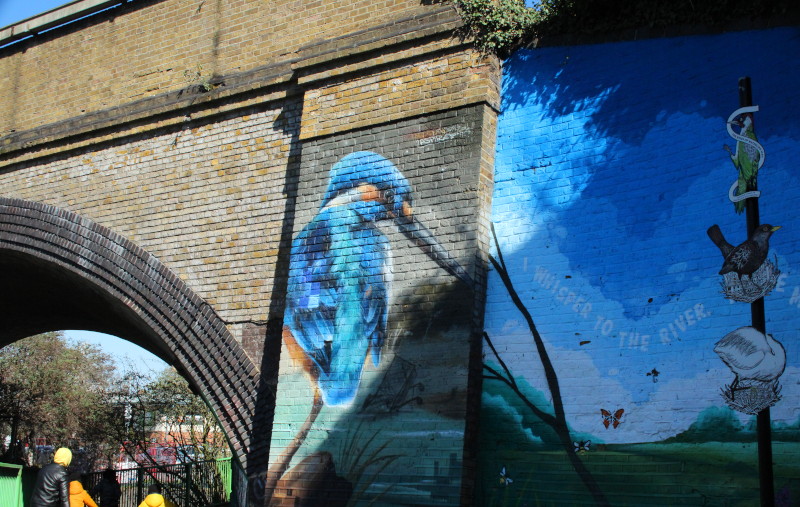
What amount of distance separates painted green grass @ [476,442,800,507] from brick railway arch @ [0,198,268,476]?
2804 mm

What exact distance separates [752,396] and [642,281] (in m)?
1.19

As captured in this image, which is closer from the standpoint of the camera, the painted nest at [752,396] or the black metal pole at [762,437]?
the black metal pole at [762,437]

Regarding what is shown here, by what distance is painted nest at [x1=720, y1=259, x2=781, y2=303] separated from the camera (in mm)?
5659

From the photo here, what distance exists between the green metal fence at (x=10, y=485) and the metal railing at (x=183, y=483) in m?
4.38

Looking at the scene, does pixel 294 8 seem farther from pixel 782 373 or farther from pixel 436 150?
pixel 782 373

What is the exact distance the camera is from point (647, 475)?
6.10 m

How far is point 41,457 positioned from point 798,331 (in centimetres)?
2515

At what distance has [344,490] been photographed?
7.24 meters

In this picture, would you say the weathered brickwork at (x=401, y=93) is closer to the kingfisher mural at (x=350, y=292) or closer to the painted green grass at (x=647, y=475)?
the kingfisher mural at (x=350, y=292)

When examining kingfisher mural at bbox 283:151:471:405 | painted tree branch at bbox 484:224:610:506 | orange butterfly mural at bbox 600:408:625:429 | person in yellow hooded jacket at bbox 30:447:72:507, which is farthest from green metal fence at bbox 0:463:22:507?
orange butterfly mural at bbox 600:408:625:429

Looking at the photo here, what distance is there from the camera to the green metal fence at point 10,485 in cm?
932

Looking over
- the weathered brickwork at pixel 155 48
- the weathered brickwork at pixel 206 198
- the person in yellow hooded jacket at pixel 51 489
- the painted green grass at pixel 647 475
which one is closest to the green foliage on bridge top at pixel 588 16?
the weathered brickwork at pixel 155 48

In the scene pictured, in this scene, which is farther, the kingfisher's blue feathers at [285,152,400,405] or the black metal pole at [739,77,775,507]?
the kingfisher's blue feathers at [285,152,400,405]

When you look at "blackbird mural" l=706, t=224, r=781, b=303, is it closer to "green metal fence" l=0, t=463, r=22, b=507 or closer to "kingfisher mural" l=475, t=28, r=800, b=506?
"kingfisher mural" l=475, t=28, r=800, b=506
